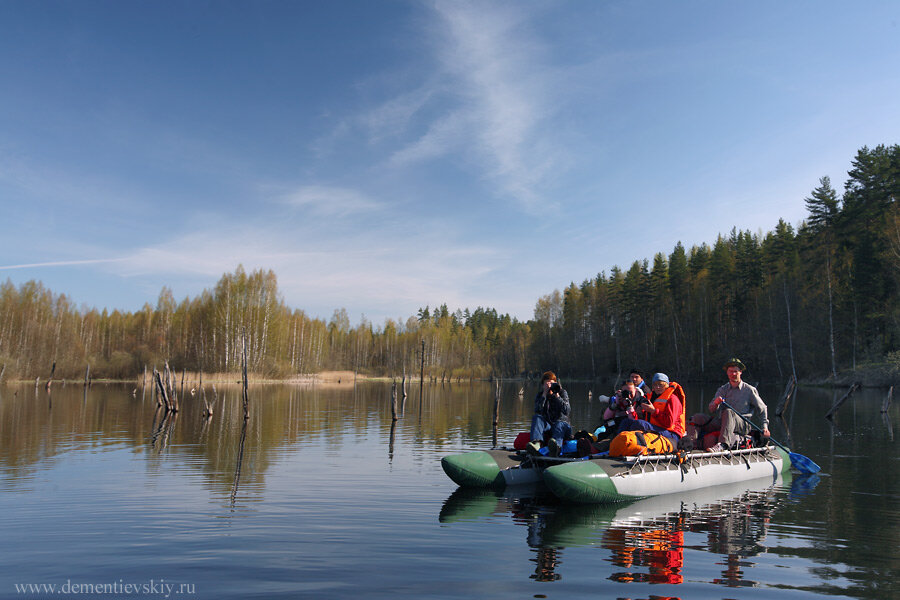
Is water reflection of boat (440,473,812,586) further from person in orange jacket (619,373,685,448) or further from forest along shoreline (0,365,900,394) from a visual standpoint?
forest along shoreline (0,365,900,394)

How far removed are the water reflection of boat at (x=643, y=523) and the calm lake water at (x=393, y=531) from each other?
0.04 metres

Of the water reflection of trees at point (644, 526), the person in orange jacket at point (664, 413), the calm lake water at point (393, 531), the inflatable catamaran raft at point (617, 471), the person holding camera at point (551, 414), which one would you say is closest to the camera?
the calm lake water at point (393, 531)

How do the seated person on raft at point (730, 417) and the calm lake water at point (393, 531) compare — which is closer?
the calm lake water at point (393, 531)

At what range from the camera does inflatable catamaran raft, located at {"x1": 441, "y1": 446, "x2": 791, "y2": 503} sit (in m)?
10.7

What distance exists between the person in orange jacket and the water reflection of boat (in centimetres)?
134

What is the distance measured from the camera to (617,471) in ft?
36.3

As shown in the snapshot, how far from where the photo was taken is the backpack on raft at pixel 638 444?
11.4 metres

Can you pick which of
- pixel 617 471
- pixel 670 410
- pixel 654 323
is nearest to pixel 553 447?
pixel 617 471

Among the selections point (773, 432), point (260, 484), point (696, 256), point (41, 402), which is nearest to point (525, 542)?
point (260, 484)

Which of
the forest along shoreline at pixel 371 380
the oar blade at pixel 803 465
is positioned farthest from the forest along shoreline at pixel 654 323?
the oar blade at pixel 803 465

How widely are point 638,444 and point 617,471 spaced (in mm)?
782

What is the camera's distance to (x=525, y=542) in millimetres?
8656

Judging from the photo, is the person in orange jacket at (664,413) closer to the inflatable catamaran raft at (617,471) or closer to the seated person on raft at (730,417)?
the inflatable catamaran raft at (617,471)

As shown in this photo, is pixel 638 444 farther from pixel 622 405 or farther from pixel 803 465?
pixel 803 465
